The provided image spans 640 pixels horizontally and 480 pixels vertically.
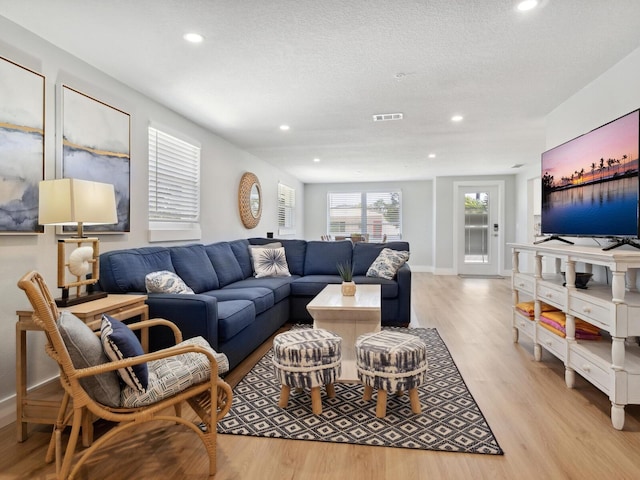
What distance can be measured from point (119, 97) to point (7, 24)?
96 centimetres

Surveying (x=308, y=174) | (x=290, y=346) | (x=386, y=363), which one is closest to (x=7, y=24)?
(x=290, y=346)

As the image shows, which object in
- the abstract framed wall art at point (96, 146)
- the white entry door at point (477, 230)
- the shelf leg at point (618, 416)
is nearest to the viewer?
the shelf leg at point (618, 416)

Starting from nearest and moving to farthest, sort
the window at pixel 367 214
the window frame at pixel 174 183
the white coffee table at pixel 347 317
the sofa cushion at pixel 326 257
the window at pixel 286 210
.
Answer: the white coffee table at pixel 347 317 → the window frame at pixel 174 183 → the sofa cushion at pixel 326 257 → the window at pixel 286 210 → the window at pixel 367 214

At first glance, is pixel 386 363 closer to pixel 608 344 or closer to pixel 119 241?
pixel 608 344

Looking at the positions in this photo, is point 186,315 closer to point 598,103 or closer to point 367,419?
point 367,419

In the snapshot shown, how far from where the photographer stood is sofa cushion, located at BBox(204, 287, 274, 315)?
3.35m

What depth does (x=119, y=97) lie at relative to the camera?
3.18 m

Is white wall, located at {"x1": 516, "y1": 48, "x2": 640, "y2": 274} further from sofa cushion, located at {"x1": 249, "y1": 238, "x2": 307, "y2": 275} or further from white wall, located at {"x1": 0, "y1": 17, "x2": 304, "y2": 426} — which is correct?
white wall, located at {"x1": 0, "y1": 17, "x2": 304, "y2": 426}

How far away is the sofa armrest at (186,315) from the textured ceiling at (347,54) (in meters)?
1.73

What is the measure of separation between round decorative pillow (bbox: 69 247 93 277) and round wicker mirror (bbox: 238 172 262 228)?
11.0 ft

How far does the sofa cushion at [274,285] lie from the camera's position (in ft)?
13.0

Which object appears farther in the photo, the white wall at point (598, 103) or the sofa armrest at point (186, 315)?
the white wall at point (598, 103)

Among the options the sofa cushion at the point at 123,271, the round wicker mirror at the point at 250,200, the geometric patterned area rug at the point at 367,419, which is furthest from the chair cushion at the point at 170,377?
the round wicker mirror at the point at 250,200

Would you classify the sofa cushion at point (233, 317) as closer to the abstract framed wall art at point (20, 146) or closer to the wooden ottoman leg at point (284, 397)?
the wooden ottoman leg at point (284, 397)
